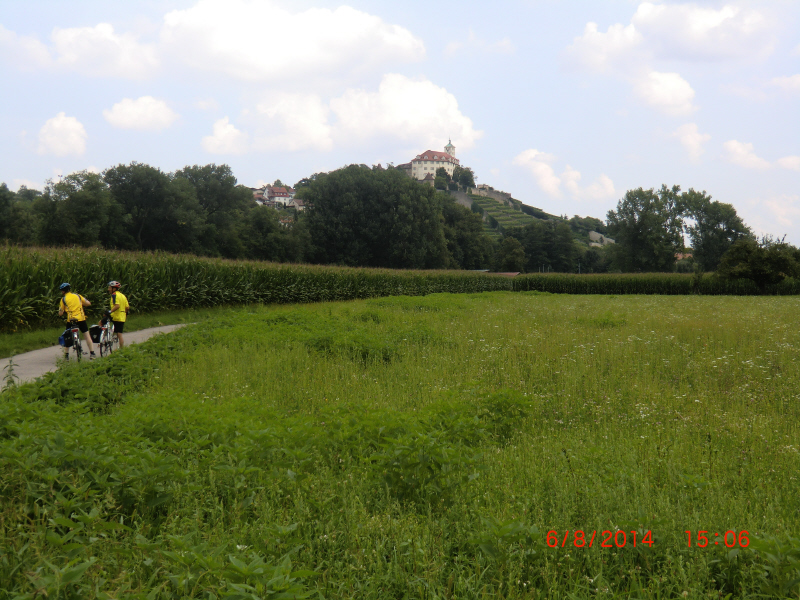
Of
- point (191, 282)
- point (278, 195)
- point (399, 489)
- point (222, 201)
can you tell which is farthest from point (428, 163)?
point (399, 489)

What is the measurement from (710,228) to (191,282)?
92.4m

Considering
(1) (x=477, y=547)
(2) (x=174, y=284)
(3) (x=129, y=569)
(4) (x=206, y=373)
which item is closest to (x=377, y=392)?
(4) (x=206, y=373)

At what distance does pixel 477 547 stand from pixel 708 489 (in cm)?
245

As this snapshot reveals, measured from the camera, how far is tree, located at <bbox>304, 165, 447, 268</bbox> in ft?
209

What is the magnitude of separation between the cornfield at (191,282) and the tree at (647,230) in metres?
31.0

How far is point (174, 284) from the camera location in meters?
24.0

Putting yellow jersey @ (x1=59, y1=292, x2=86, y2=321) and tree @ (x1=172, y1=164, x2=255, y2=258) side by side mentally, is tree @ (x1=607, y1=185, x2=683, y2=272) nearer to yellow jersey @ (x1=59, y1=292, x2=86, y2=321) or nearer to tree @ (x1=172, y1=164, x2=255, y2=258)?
tree @ (x1=172, y1=164, x2=255, y2=258)

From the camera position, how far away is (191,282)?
25.1 meters

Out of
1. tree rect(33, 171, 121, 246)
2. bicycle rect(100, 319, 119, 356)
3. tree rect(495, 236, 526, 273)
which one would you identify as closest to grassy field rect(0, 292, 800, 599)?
bicycle rect(100, 319, 119, 356)

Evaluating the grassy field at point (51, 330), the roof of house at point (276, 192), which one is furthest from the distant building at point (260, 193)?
the grassy field at point (51, 330)

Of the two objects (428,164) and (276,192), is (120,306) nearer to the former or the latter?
(276,192)

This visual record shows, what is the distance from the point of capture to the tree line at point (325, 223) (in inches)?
1924

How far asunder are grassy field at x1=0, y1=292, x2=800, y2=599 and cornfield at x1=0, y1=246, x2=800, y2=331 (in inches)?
388
